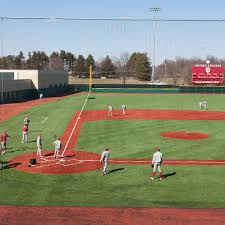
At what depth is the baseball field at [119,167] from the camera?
17.4 m

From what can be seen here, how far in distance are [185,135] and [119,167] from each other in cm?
1238

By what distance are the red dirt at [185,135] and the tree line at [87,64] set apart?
9750 cm

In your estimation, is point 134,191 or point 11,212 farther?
point 134,191

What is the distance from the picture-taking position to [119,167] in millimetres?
23266

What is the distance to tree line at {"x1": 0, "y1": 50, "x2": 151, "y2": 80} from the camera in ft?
496

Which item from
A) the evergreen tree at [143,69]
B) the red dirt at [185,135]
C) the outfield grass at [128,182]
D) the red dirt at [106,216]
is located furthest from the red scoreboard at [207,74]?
the evergreen tree at [143,69]

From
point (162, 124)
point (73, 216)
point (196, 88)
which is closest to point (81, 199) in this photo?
point (73, 216)

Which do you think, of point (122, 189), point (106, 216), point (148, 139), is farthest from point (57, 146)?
point (106, 216)

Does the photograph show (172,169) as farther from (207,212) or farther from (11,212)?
(11,212)

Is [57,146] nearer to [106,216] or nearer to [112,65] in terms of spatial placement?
[106,216]

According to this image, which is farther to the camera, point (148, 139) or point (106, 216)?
point (148, 139)

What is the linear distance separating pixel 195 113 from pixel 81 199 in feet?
122

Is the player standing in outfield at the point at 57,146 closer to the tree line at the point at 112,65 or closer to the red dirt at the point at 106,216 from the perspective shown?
the red dirt at the point at 106,216

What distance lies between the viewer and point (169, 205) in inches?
647
